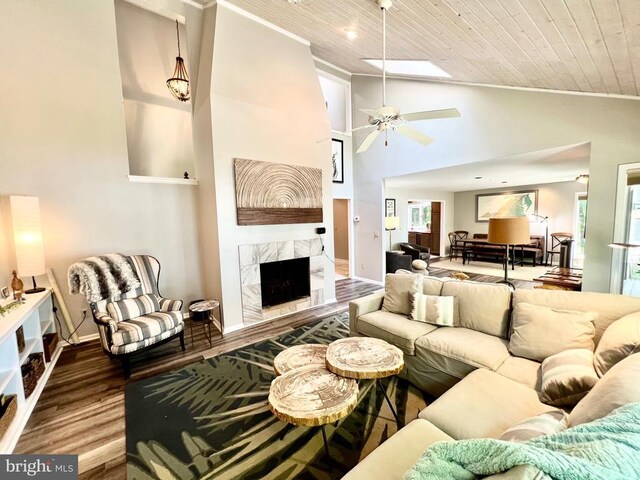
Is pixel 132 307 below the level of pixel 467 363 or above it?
above

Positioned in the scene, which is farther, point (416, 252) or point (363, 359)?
point (416, 252)

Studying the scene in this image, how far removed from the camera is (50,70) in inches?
124

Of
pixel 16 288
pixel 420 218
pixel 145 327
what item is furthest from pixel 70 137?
pixel 420 218

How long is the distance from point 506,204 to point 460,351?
768 centimetres

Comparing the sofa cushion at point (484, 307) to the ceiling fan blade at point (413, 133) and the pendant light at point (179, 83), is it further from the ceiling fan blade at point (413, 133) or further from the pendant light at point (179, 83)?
the pendant light at point (179, 83)

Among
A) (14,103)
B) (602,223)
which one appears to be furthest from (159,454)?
(602,223)

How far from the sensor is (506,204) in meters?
8.00

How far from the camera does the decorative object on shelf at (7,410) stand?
5.79 ft

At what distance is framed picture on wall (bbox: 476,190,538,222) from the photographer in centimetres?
768

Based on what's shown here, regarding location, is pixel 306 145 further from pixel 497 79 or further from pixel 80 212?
pixel 80 212

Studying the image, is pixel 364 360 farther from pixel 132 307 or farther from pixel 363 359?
pixel 132 307

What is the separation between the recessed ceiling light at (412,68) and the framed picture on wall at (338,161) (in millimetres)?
1673

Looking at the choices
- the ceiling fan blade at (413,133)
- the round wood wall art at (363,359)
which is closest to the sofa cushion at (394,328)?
the round wood wall art at (363,359)

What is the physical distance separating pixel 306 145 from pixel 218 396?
359 centimetres
